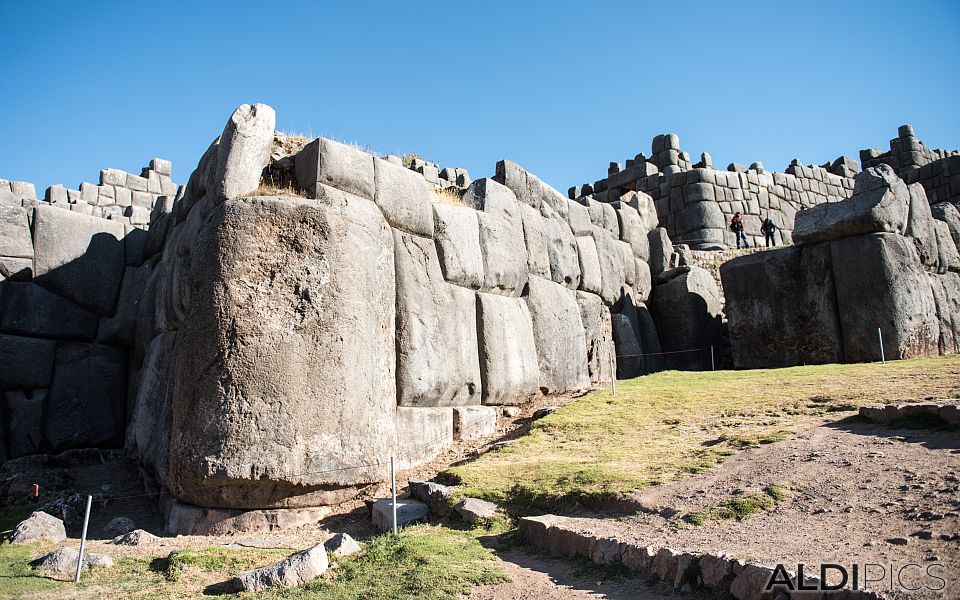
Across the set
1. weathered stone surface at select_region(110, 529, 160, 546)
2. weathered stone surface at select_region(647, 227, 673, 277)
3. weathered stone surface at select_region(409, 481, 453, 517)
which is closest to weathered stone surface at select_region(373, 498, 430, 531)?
weathered stone surface at select_region(409, 481, 453, 517)

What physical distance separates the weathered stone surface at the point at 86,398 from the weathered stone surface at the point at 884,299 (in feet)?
36.5

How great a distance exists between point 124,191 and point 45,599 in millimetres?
14405

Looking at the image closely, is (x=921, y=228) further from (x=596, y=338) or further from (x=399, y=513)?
(x=399, y=513)

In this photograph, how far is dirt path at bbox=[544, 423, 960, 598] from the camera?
3.94 m

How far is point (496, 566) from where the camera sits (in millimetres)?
5051

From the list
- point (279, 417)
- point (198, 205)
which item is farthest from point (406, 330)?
point (198, 205)

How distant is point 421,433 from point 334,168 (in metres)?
3.17

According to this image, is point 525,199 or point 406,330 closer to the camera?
point 406,330

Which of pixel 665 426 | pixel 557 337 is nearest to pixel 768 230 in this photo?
pixel 557 337

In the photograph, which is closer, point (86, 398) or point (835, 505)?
point (835, 505)

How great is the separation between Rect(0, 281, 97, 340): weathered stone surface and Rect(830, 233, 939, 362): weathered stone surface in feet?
37.9

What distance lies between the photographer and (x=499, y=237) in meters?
10.5

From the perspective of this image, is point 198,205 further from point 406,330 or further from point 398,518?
point 398,518

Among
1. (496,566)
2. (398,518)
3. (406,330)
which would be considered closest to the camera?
(496,566)
